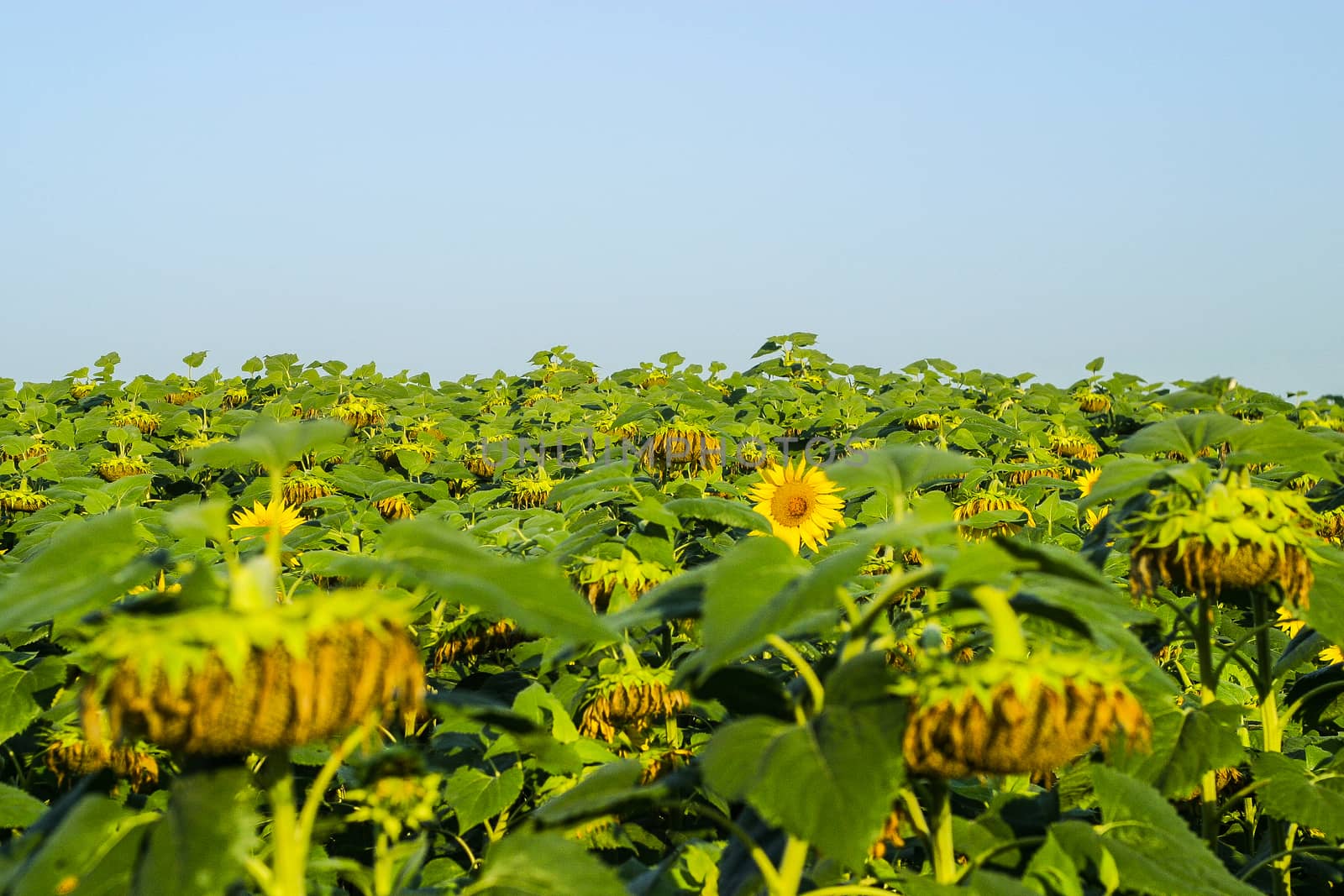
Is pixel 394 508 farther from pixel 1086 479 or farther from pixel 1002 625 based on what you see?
pixel 1002 625

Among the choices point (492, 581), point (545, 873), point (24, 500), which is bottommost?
point (24, 500)

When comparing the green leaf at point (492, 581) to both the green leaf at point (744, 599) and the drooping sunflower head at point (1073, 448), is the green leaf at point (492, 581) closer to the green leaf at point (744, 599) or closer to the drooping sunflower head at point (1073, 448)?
the green leaf at point (744, 599)

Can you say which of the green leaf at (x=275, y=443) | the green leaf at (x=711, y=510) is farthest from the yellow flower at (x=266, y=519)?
the green leaf at (x=275, y=443)

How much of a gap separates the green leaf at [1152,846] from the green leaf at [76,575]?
154cm

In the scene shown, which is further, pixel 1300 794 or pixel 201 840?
pixel 1300 794

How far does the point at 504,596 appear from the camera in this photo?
1472mm

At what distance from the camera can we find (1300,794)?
9.58 feet

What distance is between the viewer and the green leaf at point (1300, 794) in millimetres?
2822

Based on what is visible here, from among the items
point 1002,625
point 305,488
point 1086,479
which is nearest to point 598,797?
point 1002,625

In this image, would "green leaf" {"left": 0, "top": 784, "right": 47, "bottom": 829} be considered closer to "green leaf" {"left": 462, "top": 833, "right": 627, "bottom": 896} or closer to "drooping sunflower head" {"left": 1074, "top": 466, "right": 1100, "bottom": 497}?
"green leaf" {"left": 462, "top": 833, "right": 627, "bottom": 896}

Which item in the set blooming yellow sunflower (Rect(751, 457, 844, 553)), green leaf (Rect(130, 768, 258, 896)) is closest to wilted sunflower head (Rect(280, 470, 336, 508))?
blooming yellow sunflower (Rect(751, 457, 844, 553))

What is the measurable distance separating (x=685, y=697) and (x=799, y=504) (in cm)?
379

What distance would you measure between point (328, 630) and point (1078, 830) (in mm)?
1262

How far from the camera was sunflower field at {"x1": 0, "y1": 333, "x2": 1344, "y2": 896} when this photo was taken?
→ 1.44 metres
